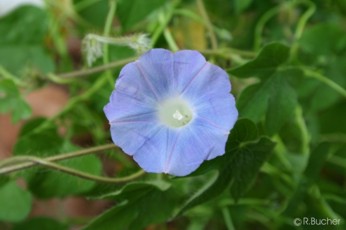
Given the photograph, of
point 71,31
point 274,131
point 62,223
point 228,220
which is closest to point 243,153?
point 274,131

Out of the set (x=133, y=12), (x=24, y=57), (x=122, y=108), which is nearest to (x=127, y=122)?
(x=122, y=108)

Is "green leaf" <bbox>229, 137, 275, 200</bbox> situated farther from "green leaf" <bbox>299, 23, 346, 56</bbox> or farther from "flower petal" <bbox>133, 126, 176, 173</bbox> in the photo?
"green leaf" <bbox>299, 23, 346, 56</bbox>

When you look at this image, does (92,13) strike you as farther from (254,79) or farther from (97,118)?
(254,79)

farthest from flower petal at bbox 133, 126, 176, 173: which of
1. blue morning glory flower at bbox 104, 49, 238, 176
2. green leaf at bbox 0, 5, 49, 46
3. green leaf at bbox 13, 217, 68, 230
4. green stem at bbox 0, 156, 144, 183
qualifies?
green leaf at bbox 0, 5, 49, 46

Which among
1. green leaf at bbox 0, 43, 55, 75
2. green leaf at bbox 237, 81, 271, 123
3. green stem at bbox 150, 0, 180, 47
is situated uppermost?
green stem at bbox 150, 0, 180, 47

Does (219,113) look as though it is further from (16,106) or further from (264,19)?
(264,19)

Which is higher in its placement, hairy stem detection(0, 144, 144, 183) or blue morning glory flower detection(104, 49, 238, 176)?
blue morning glory flower detection(104, 49, 238, 176)

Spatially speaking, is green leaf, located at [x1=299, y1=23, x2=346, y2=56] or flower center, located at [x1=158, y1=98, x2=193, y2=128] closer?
flower center, located at [x1=158, y1=98, x2=193, y2=128]

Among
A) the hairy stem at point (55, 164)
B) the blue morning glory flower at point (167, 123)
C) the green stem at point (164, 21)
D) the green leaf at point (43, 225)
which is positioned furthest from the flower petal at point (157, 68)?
the green leaf at point (43, 225)
